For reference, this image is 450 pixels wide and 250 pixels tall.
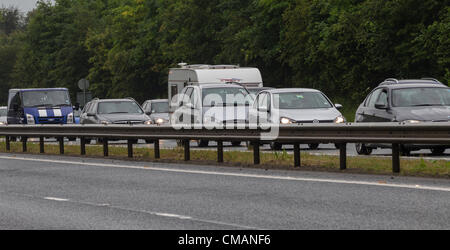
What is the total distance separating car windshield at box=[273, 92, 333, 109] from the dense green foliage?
16.0 m

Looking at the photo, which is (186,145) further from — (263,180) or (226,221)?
(226,221)

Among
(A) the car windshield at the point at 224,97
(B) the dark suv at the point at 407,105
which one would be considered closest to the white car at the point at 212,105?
(A) the car windshield at the point at 224,97

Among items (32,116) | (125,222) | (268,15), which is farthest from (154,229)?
(268,15)

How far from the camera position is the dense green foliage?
44250 millimetres

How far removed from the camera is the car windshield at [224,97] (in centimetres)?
2711

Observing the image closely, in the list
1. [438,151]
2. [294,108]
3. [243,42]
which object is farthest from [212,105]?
[243,42]

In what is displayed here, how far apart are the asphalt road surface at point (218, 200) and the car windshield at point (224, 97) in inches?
347

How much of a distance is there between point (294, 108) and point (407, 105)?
4.33 m

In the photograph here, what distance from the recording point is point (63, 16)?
10106 centimetres

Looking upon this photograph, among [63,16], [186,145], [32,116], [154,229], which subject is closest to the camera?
[154,229]

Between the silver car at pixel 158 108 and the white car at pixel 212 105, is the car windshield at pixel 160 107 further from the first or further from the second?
the white car at pixel 212 105

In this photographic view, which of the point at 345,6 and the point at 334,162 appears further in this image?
the point at 345,6

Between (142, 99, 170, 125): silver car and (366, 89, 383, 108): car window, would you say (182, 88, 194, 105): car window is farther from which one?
(142, 99, 170, 125): silver car

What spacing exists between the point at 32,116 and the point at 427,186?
27.8 metres
